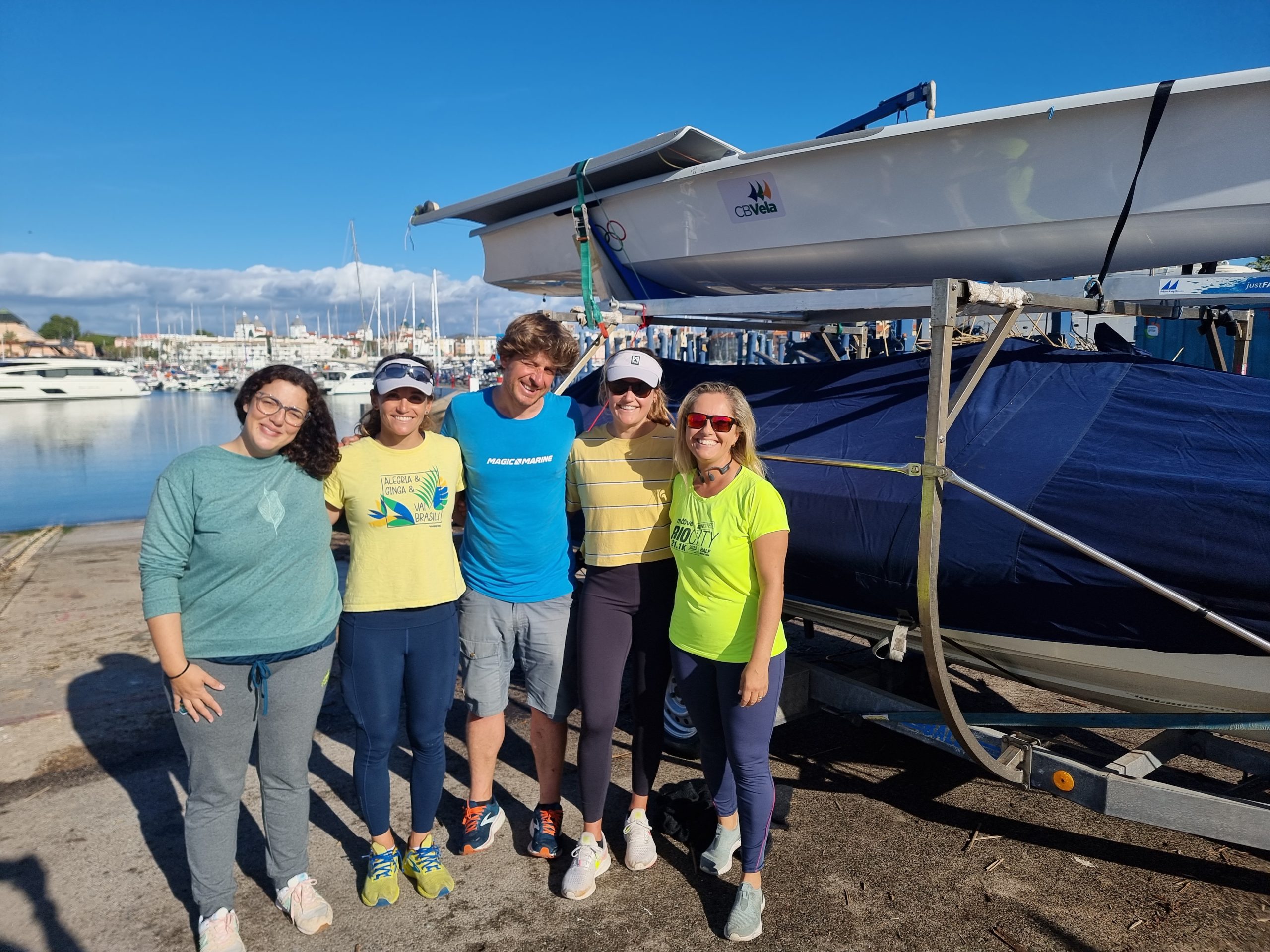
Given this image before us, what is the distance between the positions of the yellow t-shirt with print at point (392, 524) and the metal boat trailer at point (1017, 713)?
149 cm

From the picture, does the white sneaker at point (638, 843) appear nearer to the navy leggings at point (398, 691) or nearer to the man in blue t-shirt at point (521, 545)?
the man in blue t-shirt at point (521, 545)

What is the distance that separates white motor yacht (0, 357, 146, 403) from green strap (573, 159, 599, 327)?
199 ft

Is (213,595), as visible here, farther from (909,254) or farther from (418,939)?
(909,254)

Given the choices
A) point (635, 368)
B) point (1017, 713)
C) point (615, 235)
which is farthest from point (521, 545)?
point (615, 235)

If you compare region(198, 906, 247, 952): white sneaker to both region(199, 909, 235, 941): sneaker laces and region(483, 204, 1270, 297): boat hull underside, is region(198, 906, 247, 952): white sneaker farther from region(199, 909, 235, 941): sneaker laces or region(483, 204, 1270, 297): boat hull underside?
region(483, 204, 1270, 297): boat hull underside

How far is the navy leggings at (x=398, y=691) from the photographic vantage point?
2.79m

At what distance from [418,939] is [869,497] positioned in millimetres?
2208

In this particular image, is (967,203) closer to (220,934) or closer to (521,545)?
(521,545)

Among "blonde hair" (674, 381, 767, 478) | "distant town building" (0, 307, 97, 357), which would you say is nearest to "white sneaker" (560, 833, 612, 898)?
"blonde hair" (674, 381, 767, 478)

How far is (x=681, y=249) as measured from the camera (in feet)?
16.9

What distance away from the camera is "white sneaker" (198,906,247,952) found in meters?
2.59

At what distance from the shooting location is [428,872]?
2941 mm

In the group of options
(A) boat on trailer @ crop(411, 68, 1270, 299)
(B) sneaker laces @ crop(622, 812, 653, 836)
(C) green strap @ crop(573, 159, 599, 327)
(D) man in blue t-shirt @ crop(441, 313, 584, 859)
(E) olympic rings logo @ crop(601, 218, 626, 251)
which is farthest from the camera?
(E) olympic rings logo @ crop(601, 218, 626, 251)

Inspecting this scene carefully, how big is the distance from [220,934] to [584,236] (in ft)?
13.4
